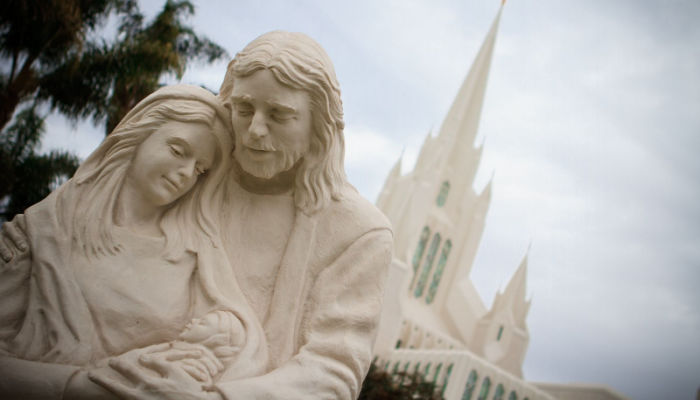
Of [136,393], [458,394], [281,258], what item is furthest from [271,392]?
[458,394]

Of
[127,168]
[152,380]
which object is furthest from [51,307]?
[127,168]

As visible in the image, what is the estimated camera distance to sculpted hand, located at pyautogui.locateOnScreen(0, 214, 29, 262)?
1768mm

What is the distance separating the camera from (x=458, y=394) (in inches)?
634

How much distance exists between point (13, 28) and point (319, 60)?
315 inches

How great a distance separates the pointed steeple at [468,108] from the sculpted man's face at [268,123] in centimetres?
3112

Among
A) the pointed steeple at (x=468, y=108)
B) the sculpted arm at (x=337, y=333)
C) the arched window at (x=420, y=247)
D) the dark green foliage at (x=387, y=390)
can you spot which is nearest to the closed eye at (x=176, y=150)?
the sculpted arm at (x=337, y=333)

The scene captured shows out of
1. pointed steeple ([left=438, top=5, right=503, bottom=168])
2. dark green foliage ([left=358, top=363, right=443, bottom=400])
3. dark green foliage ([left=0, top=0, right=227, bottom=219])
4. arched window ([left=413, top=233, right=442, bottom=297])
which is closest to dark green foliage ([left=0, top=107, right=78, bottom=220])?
dark green foliage ([left=0, top=0, right=227, bottom=219])

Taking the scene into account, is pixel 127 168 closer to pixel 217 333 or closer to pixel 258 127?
pixel 258 127

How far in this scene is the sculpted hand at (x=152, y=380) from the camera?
1.54 meters

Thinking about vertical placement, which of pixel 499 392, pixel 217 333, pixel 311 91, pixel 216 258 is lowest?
pixel 217 333

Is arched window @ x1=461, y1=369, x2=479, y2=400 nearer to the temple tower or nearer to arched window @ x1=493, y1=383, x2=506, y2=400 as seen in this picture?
arched window @ x1=493, y1=383, x2=506, y2=400

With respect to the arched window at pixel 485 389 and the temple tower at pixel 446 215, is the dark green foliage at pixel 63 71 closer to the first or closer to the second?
the arched window at pixel 485 389

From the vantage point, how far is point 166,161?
6.53 ft

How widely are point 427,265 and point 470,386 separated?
13781 millimetres
